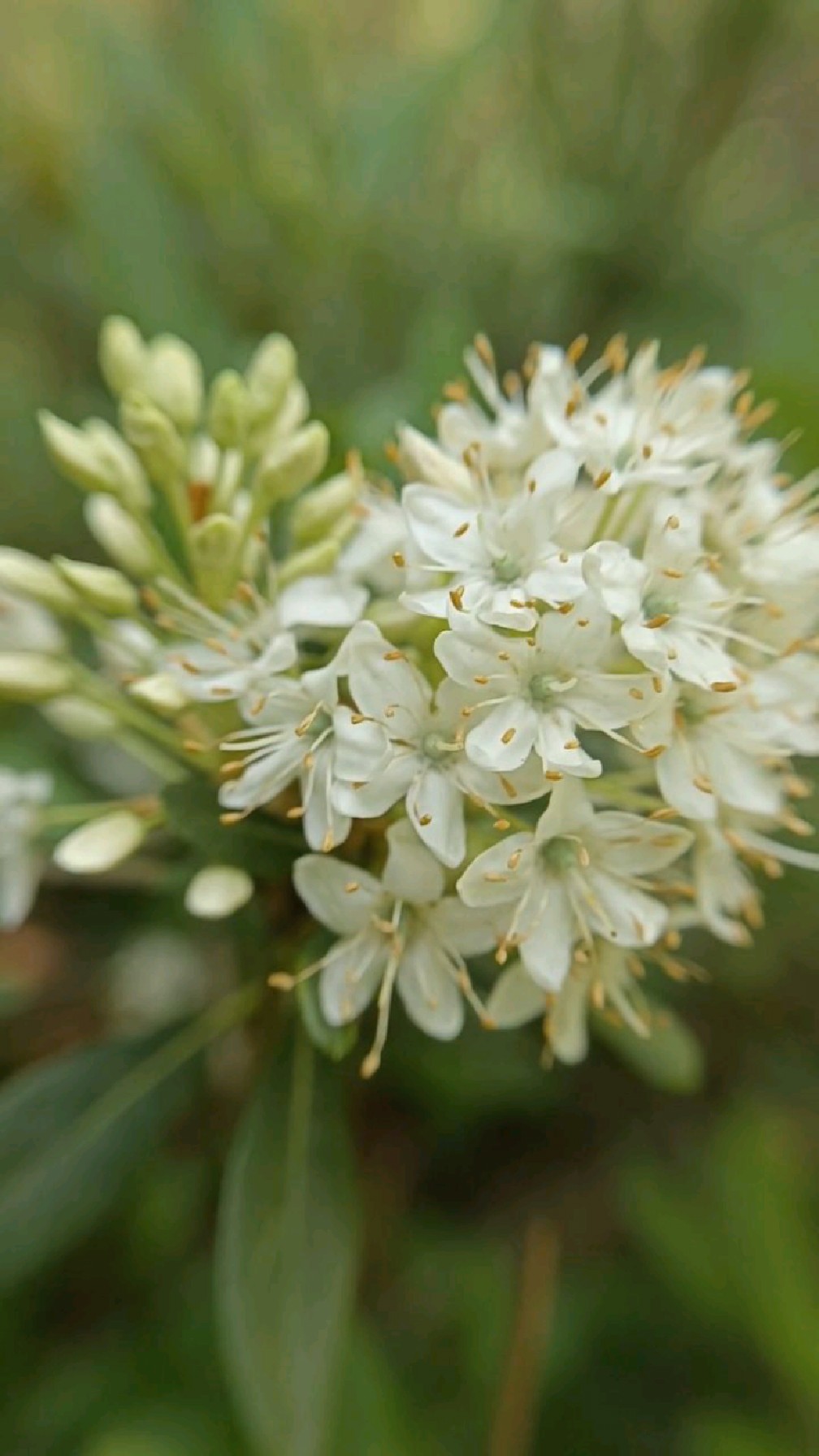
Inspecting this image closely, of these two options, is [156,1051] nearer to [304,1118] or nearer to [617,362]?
[304,1118]

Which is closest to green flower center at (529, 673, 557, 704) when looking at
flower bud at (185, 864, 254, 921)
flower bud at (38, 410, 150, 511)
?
flower bud at (185, 864, 254, 921)

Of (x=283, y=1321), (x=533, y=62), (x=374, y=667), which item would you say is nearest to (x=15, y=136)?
(x=533, y=62)

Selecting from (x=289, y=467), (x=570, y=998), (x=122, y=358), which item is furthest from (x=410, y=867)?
(x=122, y=358)

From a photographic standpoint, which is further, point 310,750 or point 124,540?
point 124,540

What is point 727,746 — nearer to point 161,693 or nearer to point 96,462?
point 161,693

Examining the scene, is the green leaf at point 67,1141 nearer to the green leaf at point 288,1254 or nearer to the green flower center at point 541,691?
the green leaf at point 288,1254
